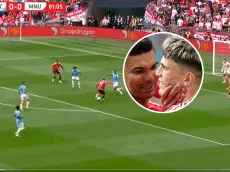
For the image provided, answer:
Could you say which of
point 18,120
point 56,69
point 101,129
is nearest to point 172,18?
point 56,69

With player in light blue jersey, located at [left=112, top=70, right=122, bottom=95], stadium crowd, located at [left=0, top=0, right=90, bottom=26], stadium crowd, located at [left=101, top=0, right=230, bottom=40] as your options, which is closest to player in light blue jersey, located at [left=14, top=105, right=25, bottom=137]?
player in light blue jersey, located at [left=112, top=70, right=122, bottom=95]

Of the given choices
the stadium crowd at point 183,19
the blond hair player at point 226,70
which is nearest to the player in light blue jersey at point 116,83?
the blond hair player at point 226,70

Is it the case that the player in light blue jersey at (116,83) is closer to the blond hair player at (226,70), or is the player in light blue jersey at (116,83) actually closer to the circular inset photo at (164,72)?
the blond hair player at (226,70)

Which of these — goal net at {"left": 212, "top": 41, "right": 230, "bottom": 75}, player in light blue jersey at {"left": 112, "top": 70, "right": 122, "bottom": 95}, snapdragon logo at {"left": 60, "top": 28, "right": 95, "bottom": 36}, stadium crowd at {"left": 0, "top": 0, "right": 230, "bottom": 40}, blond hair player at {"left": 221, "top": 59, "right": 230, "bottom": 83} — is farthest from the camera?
snapdragon logo at {"left": 60, "top": 28, "right": 95, "bottom": 36}

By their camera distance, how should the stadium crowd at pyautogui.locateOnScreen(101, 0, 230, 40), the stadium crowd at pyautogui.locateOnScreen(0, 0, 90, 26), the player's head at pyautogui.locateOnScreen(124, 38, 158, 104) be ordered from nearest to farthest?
the player's head at pyautogui.locateOnScreen(124, 38, 158, 104)
the stadium crowd at pyautogui.locateOnScreen(101, 0, 230, 40)
the stadium crowd at pyautogui.locateOnScreen(0, 0, 90, 26)

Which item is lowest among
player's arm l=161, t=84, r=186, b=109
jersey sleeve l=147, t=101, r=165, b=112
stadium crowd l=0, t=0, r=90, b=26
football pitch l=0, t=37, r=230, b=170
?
football pitch l=0, t=37, r=230, b=170

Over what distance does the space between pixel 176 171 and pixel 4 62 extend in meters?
31.2

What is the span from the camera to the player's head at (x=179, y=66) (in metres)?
8.53

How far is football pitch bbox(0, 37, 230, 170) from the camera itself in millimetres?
25000

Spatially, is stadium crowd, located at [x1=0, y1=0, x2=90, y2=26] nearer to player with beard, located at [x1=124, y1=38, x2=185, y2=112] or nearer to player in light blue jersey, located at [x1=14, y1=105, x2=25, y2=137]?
player in light blue jersey, located at [x1=14, y1=105, x2=25, y2=137]

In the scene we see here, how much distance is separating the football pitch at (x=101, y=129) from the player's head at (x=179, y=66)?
1546cm

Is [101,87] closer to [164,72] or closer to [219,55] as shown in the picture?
[219,55]

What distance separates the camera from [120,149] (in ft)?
87.7

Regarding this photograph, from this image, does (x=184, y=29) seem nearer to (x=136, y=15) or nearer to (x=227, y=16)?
(x=227, y=16)
